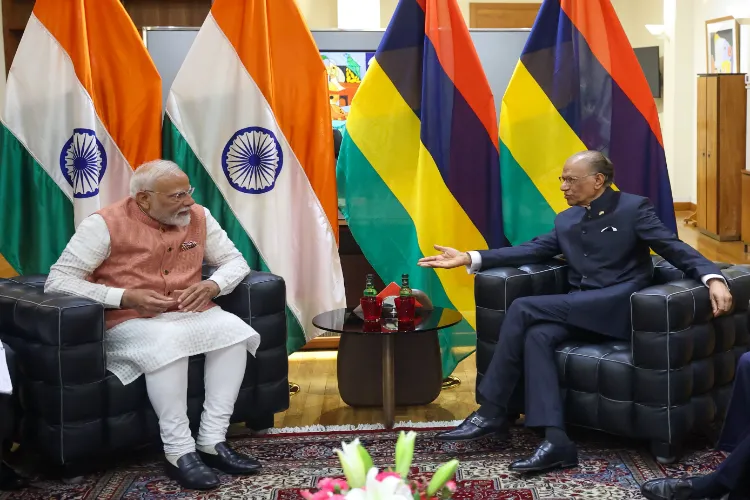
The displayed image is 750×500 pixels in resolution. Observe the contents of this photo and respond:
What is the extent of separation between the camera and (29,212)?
3.94 meters

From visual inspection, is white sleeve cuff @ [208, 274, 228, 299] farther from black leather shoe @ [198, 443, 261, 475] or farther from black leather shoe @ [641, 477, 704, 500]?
black leather shoe @ [641, 477, 704, 500]

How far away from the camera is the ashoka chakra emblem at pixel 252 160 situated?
3.94 m

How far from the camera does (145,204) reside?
3.23 m

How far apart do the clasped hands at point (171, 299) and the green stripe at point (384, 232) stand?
925mm

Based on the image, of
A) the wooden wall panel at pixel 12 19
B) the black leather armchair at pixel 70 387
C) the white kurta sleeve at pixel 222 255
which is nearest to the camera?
the black leather armchair at pixel 70 387

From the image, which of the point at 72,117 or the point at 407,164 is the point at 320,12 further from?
the point at 72,117

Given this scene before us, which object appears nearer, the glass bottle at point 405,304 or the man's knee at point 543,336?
the man's knee at point 543,336

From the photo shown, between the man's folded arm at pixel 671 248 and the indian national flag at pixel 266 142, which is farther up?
the indian national flag at pixel 266 142

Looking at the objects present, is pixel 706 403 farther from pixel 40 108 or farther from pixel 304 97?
pixel 40 108

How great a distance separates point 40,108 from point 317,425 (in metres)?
1.64

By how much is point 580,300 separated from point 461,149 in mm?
972

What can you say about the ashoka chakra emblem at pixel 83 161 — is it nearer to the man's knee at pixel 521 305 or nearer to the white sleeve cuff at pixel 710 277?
the man's knee at pixel 521 305

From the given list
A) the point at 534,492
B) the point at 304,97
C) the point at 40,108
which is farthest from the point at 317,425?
the point at 40,108

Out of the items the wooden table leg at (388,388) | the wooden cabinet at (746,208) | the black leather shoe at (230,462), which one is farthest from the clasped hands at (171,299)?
the wooden cabinet at (746,208)
